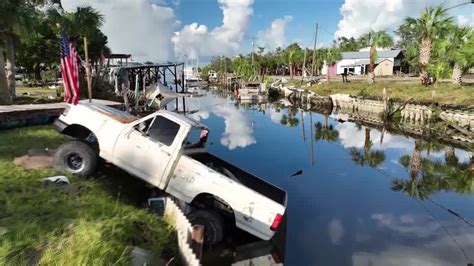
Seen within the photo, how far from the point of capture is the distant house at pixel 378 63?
79562 millimetres

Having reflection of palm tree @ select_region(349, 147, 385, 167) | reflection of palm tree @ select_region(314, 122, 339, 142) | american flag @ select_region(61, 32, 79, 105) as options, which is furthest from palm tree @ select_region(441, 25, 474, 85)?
american flag @ select_region(61, 32, 79, 105)

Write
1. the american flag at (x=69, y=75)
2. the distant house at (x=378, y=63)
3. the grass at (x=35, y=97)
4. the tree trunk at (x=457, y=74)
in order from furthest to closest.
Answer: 1. the distant house at (x=378, y=63)
2. the tree trunk at (x=457, y=74)
3. the grass at (x=35, y=97)
4. the american flag at (x=69, y=75)

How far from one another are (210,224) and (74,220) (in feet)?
10.6

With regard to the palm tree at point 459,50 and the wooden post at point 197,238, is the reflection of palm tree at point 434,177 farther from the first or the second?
the palm tree at point 459,50

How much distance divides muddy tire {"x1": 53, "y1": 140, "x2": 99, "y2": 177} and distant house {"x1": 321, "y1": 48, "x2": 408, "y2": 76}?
71.2 meters

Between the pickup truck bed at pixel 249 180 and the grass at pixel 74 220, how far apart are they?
2072 millimetres

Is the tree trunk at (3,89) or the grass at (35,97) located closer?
the tree trunk at (3,89)

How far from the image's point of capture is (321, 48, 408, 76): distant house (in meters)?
79.6

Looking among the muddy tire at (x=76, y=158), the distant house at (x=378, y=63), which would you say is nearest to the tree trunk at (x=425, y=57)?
the distant house at (x=378, y=63)

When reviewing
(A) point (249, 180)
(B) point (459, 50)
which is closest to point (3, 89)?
(A) point (249, 180)

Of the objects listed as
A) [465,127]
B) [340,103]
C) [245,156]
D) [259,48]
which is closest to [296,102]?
[340,103]

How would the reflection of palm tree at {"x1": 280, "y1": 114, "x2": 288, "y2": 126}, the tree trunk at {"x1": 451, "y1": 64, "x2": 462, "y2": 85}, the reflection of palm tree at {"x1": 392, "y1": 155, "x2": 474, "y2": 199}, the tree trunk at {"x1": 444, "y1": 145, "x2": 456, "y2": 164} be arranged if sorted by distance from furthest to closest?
the reflection of palm tree at {"x1": 280, "y1": 114, "x2": 288, "y2": 126} < the tree trunk at {"x1": 451, "y1": 64, "x2": 462, "y2": 85} < the tree trunk at {"x1": 444, "y1": 145, "x2": 456, "y2": 164} < the reflection of palm tree at {"x1": 392, "y1": 155, "x2": 474, "y2": 199}

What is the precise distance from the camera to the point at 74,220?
22.7 feet

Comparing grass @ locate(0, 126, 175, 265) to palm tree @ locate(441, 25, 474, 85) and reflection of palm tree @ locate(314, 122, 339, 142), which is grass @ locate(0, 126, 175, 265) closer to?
reflection of palm tree @ locate(314, 122, 339, 142)
